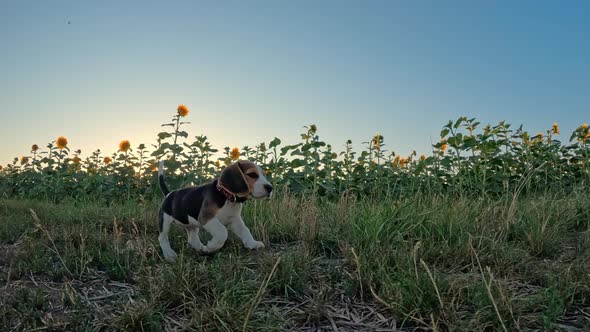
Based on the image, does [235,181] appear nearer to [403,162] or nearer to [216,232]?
[216,232]

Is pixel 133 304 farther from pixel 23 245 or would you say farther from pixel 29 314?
pixel 23 245

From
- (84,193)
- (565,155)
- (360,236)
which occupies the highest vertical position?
(565,155)

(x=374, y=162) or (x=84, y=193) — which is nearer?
(x=374, y=162)

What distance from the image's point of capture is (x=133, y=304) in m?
3.05

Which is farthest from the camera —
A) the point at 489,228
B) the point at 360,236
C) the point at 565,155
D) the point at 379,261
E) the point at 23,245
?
the point at 565,155

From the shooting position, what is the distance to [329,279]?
11.4 ft

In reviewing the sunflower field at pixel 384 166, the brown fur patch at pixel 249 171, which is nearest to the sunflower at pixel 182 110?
the sunflower field at pixel 384 166

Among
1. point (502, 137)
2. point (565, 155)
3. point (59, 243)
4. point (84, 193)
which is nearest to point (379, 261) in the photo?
point (59, 243)

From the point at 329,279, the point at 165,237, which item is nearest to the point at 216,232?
the point at 165,237

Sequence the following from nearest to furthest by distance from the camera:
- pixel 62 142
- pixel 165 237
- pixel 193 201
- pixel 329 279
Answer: pixel 329 279 → pixel 193 201 → pixel 165 237 → pixel 62 142

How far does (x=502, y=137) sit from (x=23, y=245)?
7924 millimetres

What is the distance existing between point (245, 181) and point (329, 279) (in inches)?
39.9

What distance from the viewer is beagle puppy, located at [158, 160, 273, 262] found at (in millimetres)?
3820

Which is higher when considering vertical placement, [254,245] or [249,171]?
[249,171]
